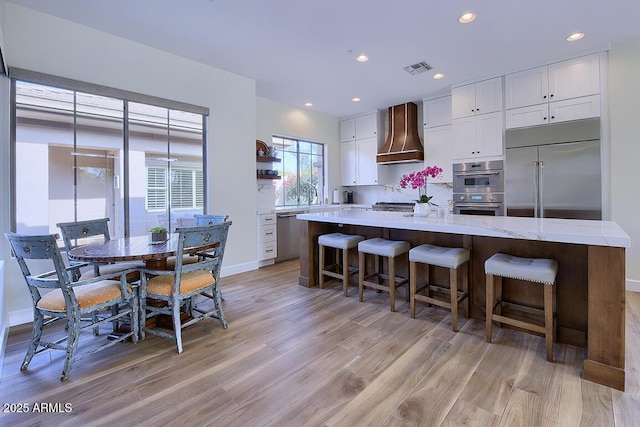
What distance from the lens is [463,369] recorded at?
1.91 m

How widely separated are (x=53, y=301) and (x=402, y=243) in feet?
9.07

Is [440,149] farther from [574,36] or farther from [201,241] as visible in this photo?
[201,241]

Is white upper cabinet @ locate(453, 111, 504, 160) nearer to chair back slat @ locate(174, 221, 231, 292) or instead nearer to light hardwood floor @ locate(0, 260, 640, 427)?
light hardwood floor @ locate(0, 260, 640, 427)

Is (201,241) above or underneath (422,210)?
underneath

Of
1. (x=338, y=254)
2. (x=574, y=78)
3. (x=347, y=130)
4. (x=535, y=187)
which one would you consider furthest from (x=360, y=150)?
(x=574, y=78)

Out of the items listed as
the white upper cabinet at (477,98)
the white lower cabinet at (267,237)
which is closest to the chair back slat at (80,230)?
the white lower cabinet at (267,237)

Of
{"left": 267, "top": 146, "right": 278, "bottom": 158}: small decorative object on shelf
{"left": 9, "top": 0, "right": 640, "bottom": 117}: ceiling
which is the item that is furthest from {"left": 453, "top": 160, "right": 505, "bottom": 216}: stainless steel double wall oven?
{"left": 267, "top": 146, "right": 278, "bottom": 158}: small decorative object on shelf

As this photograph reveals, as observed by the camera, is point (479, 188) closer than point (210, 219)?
No

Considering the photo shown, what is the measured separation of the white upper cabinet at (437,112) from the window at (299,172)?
219 centimetres

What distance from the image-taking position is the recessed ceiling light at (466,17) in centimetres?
276

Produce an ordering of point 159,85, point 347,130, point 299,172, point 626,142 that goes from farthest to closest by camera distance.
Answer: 1. point 347,130
2. point 299,172
3. point 159,85
4. point 626,142

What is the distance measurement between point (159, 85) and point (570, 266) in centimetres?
442

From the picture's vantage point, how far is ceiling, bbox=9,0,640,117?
2639mm

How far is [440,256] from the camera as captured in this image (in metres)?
2.47
